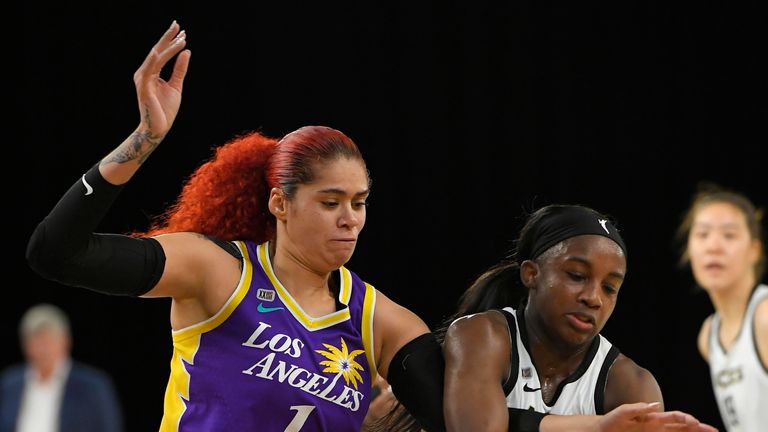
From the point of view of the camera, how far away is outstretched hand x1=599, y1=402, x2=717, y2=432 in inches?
82.2

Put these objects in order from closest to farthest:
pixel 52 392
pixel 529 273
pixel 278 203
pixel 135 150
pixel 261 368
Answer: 1. pixel 135 150
2. pixel 261 368
3. pixel 278 203
4. pixel 529 273
5. pixel 52 392

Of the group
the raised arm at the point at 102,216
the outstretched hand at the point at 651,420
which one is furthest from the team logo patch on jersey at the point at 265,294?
the outstretched hand at the point at 651,420

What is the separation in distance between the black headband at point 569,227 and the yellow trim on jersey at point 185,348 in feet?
2.42

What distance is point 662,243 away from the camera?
6.34 metres

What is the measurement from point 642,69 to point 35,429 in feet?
14.0

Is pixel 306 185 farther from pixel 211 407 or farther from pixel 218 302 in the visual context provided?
pixel 211 407

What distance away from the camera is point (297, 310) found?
2404 mm

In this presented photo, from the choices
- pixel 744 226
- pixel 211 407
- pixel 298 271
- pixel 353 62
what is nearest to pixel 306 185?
pixel 298 271

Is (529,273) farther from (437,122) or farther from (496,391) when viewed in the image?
(437,122)

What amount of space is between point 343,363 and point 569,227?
0.65 metres

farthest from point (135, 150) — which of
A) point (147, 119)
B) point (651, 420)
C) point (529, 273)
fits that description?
point (651, 420)

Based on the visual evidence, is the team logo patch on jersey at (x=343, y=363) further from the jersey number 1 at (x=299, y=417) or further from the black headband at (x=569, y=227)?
the black headband at (x=569, y=227)

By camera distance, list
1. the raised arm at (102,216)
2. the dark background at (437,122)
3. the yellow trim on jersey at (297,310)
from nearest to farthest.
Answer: the raised arm at (102,216), the yellow trim on jersey at (297,310), the dark background at (437,122)

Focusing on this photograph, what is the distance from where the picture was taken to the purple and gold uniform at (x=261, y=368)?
231 centimetres
